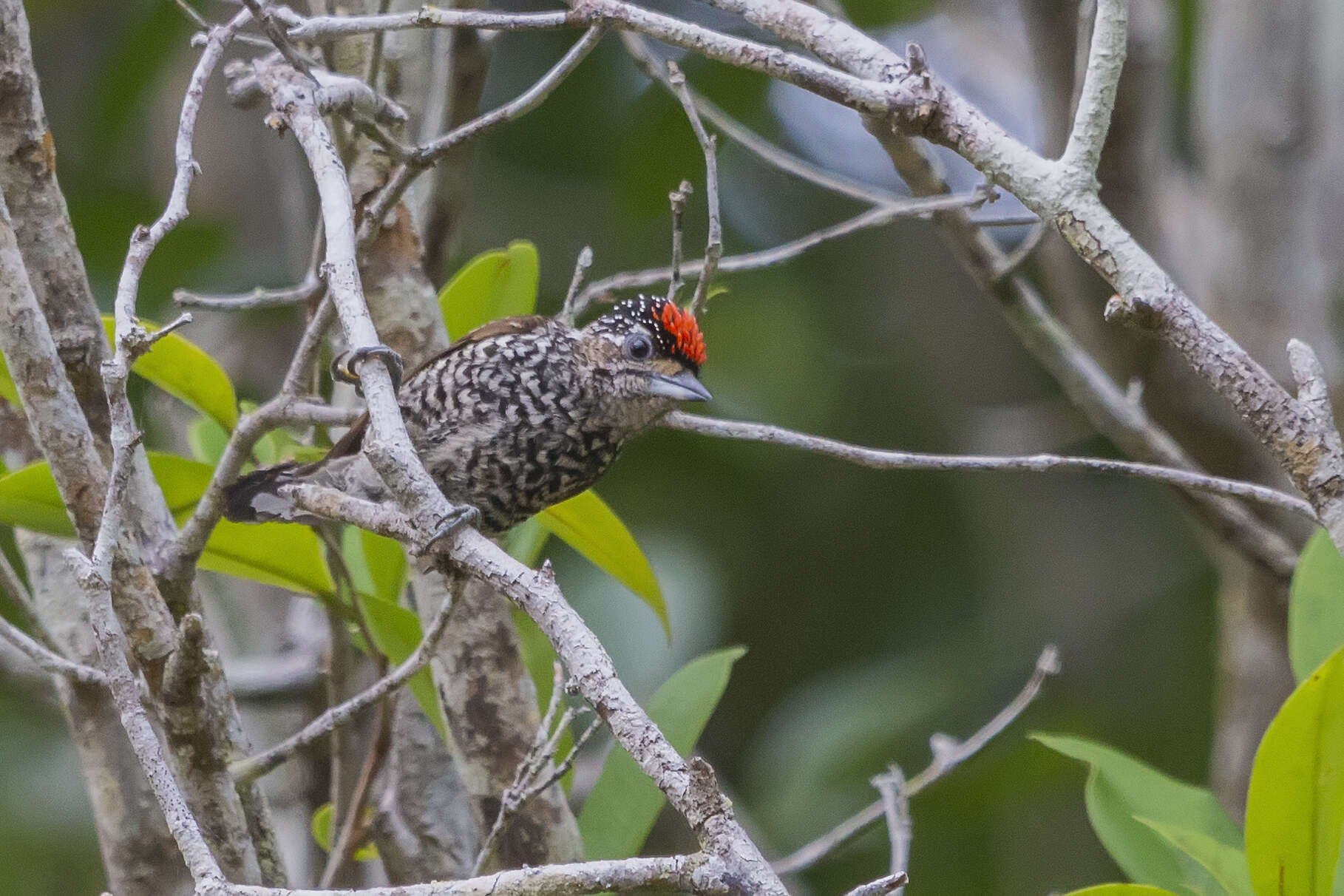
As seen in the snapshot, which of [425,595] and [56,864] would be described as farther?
[56,864]

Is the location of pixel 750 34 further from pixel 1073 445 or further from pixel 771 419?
pixel 1073 445

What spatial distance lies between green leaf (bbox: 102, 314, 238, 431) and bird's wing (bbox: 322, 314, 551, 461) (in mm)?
216

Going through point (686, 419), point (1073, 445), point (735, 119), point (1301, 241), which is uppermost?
point (735, 119)

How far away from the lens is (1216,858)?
2.41 meters

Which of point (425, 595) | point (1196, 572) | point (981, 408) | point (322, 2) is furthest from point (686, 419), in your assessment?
point (1196, 572)

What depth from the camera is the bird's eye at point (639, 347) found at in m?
3.00

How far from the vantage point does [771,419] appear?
18.6 ft

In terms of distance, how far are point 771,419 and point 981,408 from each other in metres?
1.21

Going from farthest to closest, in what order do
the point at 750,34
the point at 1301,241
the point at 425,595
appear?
the point at 750,34 < the point at 1301,241 < the point at 425,595

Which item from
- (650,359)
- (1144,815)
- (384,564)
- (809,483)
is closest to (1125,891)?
(1144,815)

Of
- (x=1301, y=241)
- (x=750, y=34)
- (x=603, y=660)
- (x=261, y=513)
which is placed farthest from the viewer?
(x=750, y=34)

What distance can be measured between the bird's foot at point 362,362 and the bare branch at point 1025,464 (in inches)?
23.0

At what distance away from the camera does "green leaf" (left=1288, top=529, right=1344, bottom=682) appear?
265cm

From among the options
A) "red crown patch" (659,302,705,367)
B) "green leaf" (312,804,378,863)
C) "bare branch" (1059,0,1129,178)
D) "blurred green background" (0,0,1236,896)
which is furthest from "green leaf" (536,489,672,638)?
"blurred green background" (0,0,1236,896)
